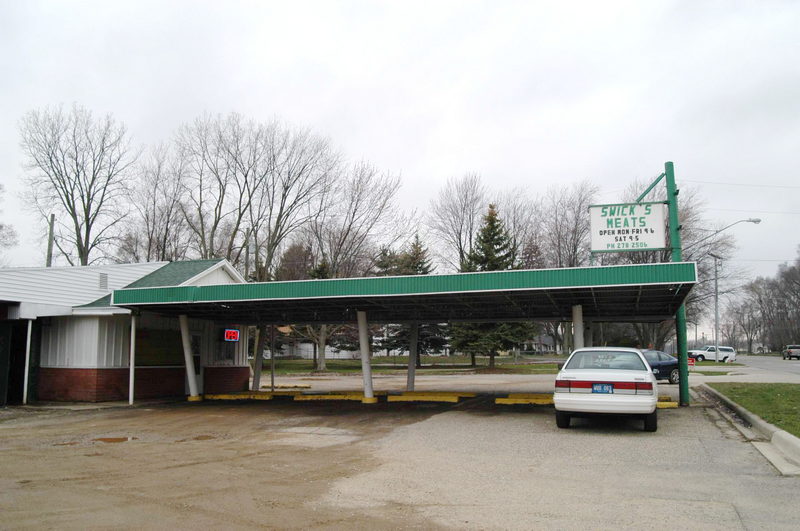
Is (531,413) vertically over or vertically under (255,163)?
under

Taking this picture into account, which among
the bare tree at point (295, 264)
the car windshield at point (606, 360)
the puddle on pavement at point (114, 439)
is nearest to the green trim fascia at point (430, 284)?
the car windshield at point (606, 360)

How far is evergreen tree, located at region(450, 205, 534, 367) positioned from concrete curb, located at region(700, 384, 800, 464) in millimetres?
30110

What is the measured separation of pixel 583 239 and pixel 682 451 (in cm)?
4071

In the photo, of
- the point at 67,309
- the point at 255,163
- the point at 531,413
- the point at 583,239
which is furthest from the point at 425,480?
the point at 583,239

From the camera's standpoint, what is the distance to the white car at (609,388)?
11141 mm

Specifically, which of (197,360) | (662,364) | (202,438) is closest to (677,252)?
(662,364)

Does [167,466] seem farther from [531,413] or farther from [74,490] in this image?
[531,413]

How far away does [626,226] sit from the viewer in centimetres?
1664

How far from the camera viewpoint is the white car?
11141 mm

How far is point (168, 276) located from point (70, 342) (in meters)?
3.65

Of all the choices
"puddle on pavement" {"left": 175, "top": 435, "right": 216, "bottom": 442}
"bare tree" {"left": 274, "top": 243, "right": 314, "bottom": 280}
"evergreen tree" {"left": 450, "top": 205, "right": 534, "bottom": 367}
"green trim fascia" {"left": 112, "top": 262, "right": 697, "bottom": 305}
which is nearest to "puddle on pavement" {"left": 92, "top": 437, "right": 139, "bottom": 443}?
"puddle on pavement" {"left": 175, "top": 435, "right": 216, "bottom": 442}

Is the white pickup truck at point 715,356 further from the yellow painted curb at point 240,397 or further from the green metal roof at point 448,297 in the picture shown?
the yellow painted curb at point 240,397

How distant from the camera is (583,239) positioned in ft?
161

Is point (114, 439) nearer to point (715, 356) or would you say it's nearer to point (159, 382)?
point (159, 382)
